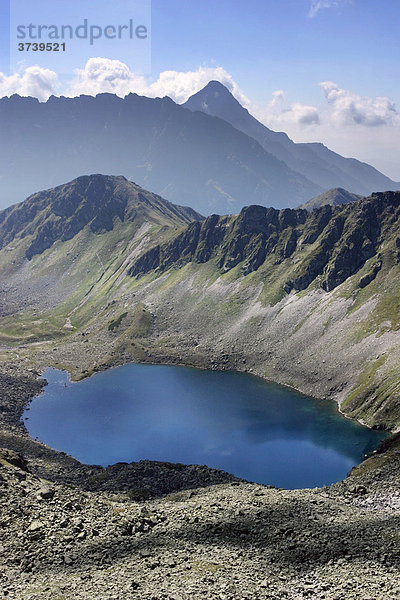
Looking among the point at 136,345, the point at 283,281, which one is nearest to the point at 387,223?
the point at 283,281

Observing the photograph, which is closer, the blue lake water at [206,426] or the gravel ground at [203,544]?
the gravel ground at [203,544]

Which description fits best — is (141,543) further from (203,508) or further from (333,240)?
(333,240)

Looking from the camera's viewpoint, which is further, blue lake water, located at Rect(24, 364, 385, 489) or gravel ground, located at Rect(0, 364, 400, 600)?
blue lake water, located at Rect(24, 364, 385, 489)

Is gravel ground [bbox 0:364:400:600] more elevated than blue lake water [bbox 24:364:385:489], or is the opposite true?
blue lake water [bbox 24:364:385:489]

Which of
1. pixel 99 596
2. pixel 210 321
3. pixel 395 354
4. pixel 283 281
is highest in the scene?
pixel 283 281

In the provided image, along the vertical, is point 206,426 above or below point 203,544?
above

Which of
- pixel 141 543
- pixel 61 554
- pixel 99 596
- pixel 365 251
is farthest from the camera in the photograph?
pixel 365 251

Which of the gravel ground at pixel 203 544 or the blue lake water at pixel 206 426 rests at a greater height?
the blue lake water at pixel 206 426

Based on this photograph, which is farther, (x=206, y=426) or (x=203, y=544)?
(x=206, y=426)
